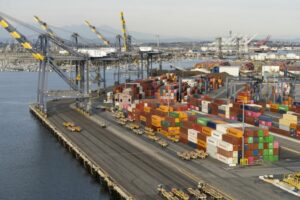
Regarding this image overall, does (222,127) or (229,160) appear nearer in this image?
(229,160)

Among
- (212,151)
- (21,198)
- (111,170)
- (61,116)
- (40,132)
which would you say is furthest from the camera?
(61,116)

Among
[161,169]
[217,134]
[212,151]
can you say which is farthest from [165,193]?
[217,134]

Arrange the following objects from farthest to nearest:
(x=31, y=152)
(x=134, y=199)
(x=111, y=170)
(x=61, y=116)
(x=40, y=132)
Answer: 1. (x=61, y=116)
2. (x=40, y=132)
3. (x=31, y=152)
4. (x=111, y=170)
5. (x=134, y=199)

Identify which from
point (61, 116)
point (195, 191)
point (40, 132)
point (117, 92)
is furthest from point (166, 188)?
point (117, 92)

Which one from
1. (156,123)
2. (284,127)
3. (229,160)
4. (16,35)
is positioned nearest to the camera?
(229,160)

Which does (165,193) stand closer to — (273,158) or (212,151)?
(212,151)

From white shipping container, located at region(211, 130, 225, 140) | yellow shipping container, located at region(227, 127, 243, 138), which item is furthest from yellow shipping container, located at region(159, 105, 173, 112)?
yellow shipping container, located at region(227, 127, 243, 138)

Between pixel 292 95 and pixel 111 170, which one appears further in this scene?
pixel 292 95

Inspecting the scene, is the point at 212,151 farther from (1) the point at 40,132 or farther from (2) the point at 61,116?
(2) the point at 61,116
